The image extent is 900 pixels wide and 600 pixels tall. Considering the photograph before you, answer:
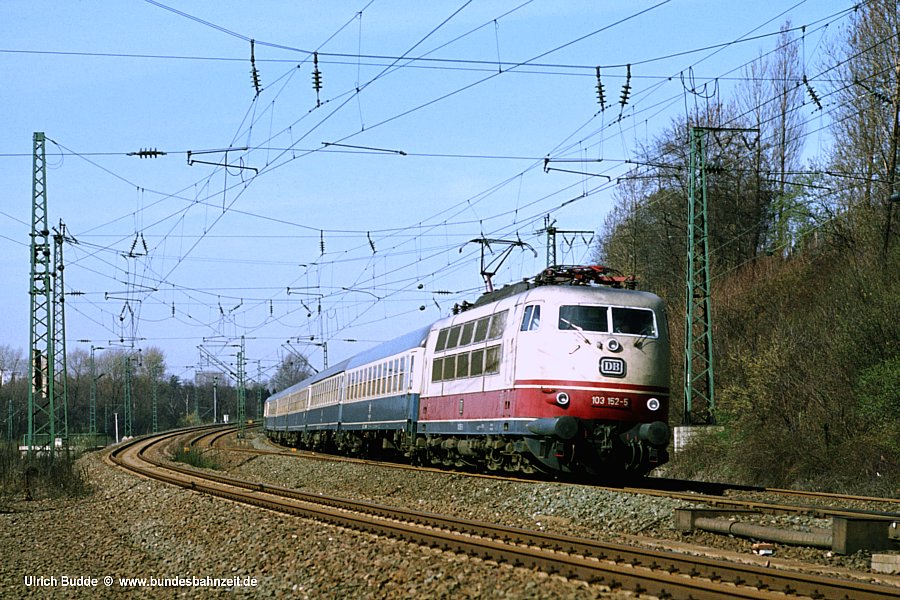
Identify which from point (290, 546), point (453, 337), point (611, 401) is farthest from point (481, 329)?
point (290, 546)

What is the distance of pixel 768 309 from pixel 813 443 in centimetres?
1331

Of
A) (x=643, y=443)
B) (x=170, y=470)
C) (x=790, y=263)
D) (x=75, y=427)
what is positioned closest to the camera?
(x=643, y=443)

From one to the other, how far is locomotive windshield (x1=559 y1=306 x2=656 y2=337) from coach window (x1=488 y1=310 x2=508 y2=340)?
69.7 inches

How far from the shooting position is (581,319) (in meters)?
18.7

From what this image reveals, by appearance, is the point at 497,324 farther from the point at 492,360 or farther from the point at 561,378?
the point at 561,378

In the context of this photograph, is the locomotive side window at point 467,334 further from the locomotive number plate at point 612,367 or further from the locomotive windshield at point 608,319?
the locomotive number plate at point 612,367

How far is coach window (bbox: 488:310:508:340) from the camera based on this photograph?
20219mm

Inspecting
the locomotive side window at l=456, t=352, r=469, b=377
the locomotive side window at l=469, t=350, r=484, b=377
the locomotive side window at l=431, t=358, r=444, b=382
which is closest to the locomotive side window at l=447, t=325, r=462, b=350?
the locomotive side window at l=456, t=352, r=469, b=377

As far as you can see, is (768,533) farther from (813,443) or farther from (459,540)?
(813,443)

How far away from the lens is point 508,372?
63.9 feet

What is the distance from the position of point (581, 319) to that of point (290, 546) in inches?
310

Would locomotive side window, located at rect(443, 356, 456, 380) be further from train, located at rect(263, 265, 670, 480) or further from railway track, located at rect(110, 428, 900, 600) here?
railway track, located at rect(110, 428, 900, 600)

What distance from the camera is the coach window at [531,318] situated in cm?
1886

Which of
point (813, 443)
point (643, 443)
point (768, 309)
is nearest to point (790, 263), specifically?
point (768, 309)
